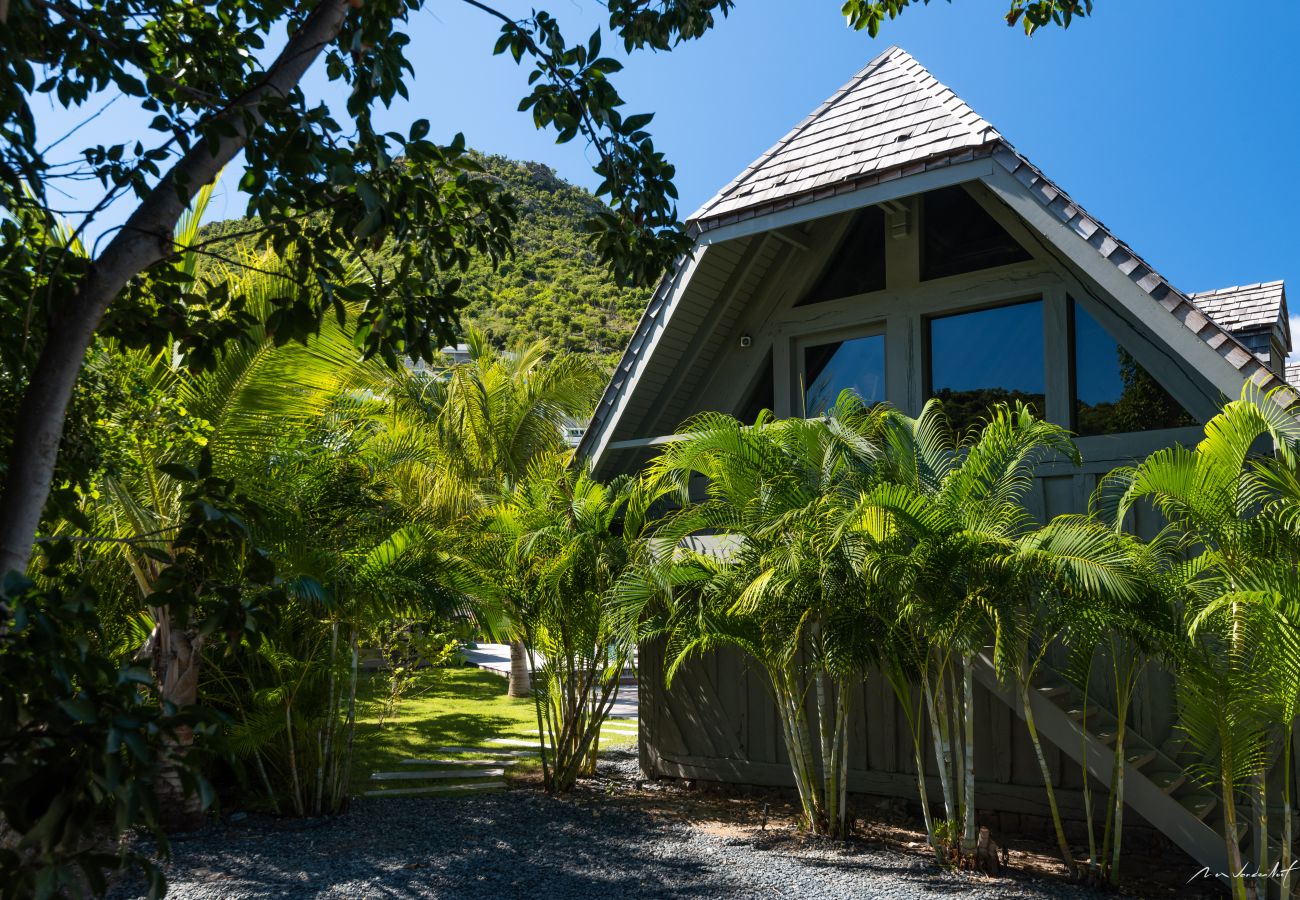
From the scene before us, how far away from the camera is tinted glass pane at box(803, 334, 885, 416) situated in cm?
968

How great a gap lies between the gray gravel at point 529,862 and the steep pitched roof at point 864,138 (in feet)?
17.6

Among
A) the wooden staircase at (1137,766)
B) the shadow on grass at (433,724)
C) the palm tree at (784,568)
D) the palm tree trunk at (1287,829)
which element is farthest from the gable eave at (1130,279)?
the shadow on grass at (433,724)

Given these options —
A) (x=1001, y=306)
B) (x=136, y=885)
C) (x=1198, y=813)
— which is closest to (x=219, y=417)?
(x=136, y=885)

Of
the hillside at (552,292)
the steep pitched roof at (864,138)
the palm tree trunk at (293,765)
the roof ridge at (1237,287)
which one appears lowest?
the palm tree trunk at (293,765)

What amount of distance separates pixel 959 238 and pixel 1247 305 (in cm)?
334

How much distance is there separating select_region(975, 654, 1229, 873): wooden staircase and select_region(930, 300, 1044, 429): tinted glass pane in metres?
2.46

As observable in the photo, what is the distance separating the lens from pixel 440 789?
31.9 ft

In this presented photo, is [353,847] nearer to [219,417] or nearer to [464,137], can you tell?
[219,417]

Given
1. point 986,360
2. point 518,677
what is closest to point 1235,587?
point 986,360

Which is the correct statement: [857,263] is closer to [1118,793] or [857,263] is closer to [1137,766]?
[1137,766]

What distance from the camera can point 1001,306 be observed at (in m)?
8.91

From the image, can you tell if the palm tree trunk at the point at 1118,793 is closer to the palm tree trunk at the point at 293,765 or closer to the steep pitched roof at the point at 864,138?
the steep pitched roof at the point at 864,138

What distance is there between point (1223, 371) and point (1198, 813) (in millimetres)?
3011

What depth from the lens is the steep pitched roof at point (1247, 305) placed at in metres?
9.10
